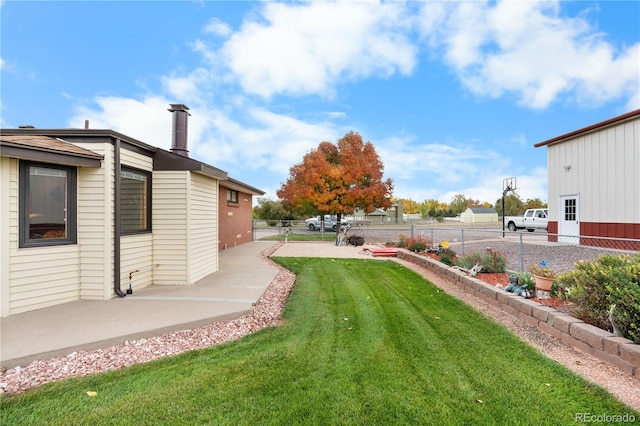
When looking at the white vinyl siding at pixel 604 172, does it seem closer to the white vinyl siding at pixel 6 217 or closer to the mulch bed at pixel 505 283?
the mulch bed at pixel 505 283

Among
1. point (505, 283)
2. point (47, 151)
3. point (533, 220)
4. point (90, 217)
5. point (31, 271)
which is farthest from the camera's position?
point (533, 220)

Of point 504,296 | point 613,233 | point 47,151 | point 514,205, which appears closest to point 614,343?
point 504,296

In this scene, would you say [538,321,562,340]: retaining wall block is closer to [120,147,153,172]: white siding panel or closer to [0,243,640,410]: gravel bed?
[0,243,640,410]: gravel bed

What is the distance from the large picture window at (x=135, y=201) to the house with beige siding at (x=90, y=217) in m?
0.02

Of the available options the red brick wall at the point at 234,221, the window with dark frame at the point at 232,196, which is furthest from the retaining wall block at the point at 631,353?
the window with dark frame at the point at 232,196

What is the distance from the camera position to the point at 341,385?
2.66 m

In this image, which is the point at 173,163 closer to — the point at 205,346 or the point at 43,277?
the point at 43,277

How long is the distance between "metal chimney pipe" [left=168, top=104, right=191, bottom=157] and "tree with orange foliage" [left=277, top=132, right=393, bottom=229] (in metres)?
9.71

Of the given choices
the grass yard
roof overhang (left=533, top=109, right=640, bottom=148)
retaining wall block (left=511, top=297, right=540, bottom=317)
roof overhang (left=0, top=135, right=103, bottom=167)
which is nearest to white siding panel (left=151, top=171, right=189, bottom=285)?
roof overhang (left=0, top=135, right=103, bottom=167)

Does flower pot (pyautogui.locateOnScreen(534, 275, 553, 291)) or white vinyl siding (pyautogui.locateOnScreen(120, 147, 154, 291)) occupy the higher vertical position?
white vinyl siding (pyautogui.locateOnScreen(120, 147, 154, 291))

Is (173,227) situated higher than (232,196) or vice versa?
(232,196)

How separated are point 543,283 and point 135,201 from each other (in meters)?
7.63

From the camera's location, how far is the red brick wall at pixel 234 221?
41.5ft

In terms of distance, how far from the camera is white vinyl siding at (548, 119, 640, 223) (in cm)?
1077
